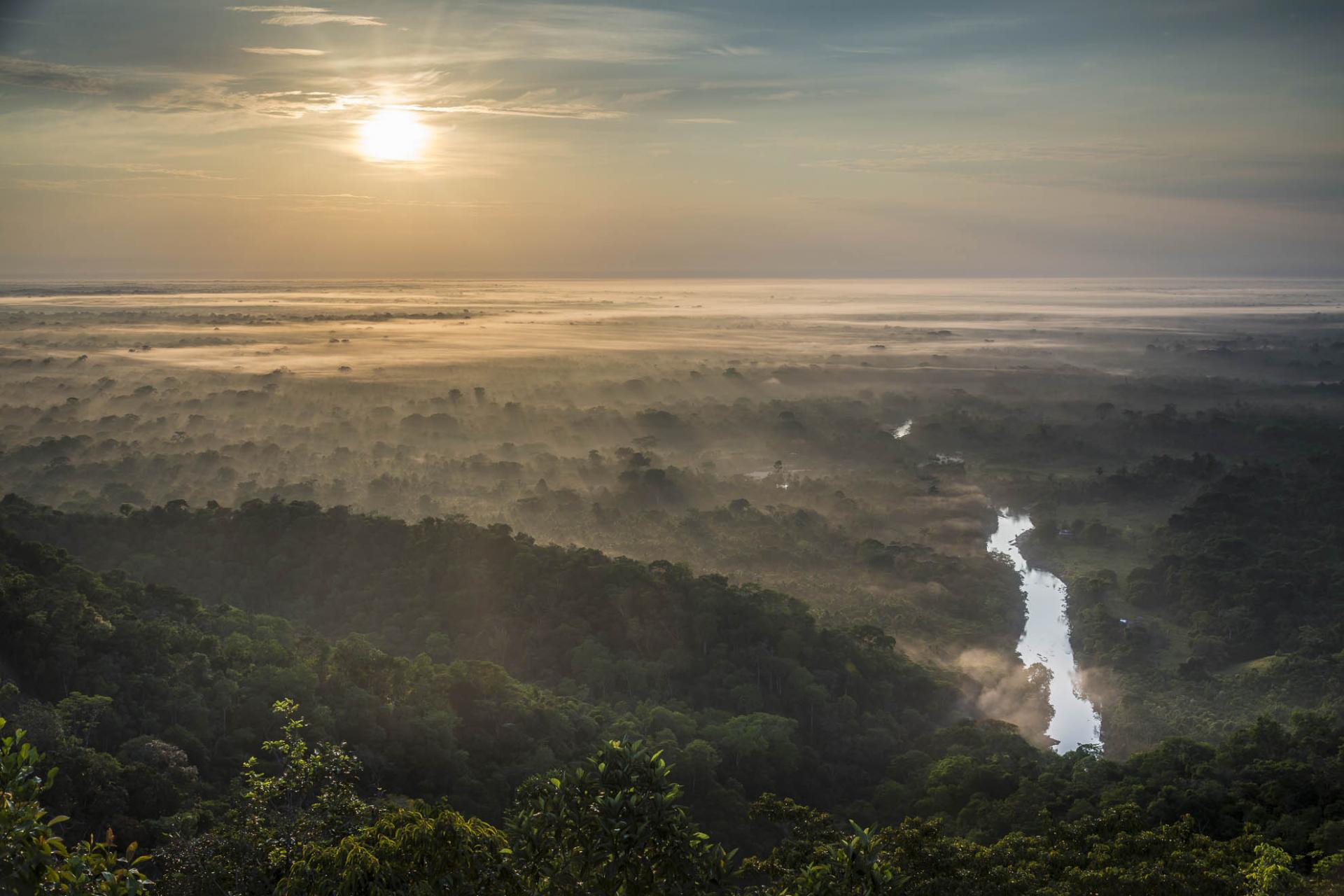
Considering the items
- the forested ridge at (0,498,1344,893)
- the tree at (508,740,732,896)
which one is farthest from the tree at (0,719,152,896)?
the tree at (508,740,732,896)

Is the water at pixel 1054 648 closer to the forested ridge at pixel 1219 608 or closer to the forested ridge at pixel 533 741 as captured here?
the forested ridge at pixel 1219 608

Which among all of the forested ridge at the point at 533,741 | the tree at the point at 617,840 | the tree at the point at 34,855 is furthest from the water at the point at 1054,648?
the tree at the point at 34,855

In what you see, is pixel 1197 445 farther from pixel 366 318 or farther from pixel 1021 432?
pixel 366 318

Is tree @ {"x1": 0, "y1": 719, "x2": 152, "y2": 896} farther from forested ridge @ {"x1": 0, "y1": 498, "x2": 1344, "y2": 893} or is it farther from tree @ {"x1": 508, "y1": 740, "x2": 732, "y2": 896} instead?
tree @ {"x1": 508, "y1": 740, "x2": 732, "y2": 896}

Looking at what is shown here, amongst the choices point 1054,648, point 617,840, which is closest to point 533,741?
point 617,840

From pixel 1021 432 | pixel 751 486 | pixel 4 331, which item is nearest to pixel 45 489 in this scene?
pixel 751 486

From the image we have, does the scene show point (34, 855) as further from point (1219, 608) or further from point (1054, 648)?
point (1219, 608)
